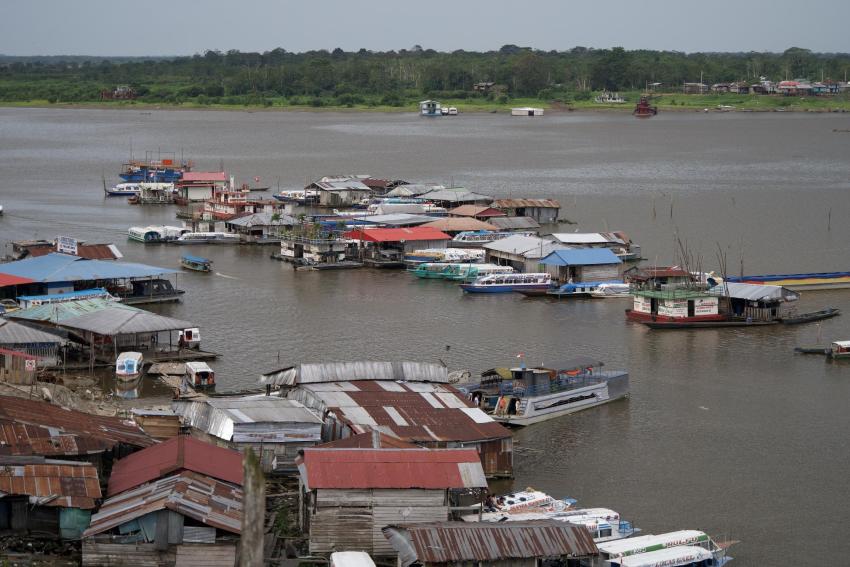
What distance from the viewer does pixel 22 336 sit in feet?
50.3

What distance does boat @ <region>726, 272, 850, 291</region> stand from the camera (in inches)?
860

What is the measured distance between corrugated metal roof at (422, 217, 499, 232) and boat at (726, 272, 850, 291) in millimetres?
6095

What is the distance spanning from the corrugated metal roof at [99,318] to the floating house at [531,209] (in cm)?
1434

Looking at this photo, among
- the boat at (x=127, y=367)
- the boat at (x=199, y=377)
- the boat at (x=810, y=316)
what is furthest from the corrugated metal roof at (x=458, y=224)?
the boat at (x=127, y=367)

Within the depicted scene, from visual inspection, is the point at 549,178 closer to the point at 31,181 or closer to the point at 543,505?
the point at 31,181

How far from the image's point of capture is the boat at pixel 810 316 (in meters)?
19.4

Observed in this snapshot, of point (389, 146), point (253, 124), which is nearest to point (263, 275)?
point (389, 146)

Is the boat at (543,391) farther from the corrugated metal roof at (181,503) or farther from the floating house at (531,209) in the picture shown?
the floating house at (531,209)

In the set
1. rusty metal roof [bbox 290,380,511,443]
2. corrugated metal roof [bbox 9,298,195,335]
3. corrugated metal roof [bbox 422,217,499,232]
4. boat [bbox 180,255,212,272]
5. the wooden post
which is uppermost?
the wooden post

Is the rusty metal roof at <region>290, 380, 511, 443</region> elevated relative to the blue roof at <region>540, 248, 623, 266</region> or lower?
lower

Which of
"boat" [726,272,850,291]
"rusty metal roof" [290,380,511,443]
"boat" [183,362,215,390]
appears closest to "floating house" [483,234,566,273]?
"boat" [726,272,850,291]

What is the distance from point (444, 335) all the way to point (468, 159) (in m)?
32.4

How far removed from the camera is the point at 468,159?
1983 inches

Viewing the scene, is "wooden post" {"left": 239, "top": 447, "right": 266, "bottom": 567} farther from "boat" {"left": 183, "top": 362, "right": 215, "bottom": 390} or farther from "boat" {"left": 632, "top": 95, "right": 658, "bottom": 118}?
"boat" {"left": 632, "top": 95, "right": 658, "bottom": 118}
